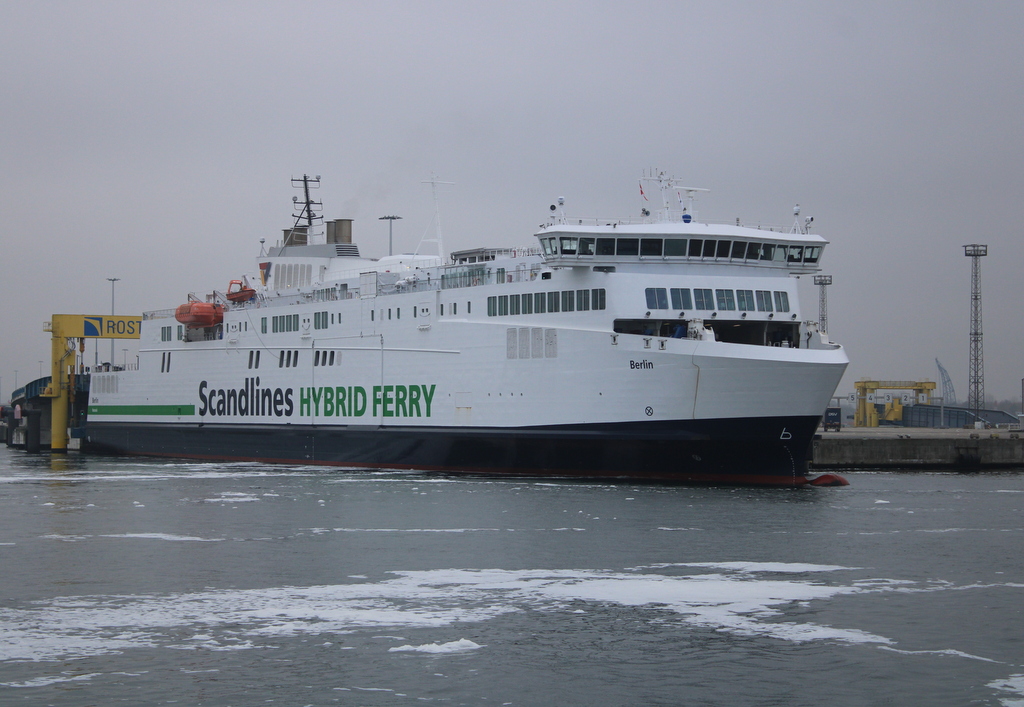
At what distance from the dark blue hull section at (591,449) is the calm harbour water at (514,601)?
6.40ft

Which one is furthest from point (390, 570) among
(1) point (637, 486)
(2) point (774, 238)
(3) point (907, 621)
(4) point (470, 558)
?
(2) point (774, 238)

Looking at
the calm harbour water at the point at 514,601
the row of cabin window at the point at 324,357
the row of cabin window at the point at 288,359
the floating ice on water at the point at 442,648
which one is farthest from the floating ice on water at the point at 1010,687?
the row of cabin window at the point at 288,359

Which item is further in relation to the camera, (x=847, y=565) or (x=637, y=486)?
(x=637, y=486)

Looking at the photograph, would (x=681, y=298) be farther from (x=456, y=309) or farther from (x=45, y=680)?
(x=45, y=680)

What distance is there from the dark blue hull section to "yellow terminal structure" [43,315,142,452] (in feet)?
Answer: 51.0

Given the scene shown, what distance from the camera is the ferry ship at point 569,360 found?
27.9 m

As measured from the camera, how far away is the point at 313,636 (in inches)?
520

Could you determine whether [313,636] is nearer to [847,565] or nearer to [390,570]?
[390,570]

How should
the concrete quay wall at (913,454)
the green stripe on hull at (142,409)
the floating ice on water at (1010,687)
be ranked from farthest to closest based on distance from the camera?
the green stripe on hull at (142,409), the concrete quay wall at (913,454), the floating ice on water at (1010,687)

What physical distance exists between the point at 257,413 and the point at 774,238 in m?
19.6

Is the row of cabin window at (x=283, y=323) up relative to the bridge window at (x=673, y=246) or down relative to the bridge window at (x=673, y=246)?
down

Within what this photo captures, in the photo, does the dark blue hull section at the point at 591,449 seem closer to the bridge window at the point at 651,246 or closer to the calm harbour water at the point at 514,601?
the calm harbour water at the point at 514,601

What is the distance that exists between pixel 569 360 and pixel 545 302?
6.01 ft

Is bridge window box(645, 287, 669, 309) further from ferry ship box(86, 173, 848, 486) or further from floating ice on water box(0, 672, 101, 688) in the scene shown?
floating ice on water box(0, 672, 101, 688)
